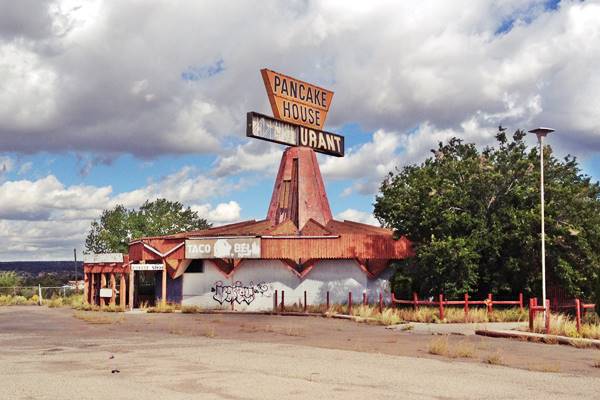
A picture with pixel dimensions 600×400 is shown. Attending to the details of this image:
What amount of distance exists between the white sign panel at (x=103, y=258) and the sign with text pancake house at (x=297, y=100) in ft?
42.8

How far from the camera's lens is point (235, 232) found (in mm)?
43062

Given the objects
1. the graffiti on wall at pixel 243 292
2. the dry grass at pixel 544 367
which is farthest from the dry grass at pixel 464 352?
the graffiti on wall at pixel 243 292

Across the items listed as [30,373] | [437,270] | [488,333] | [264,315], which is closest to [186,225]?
[264,315]

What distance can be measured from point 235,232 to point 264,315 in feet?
25.4

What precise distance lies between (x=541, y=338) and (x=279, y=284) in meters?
21.5

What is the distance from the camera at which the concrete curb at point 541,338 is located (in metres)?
20.9

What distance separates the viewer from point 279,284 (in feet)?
137

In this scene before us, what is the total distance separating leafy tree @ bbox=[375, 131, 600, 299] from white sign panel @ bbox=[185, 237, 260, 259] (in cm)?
818

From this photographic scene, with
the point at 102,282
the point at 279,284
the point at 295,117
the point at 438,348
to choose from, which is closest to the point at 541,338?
the point at 438,348

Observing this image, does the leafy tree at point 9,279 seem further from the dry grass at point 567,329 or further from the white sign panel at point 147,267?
the dry grass at point 567,329

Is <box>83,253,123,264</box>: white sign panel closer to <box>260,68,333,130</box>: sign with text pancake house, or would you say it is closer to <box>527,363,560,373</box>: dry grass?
<box>260,68,333,130</box>: sign with text pancake house

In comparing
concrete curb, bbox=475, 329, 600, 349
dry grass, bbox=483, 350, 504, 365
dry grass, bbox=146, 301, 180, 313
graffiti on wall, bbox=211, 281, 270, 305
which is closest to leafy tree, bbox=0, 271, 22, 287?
dry grass, bbox=146, 301, 180, 313

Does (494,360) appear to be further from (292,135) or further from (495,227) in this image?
(292,135)

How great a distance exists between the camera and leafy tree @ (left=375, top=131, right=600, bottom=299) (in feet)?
108
